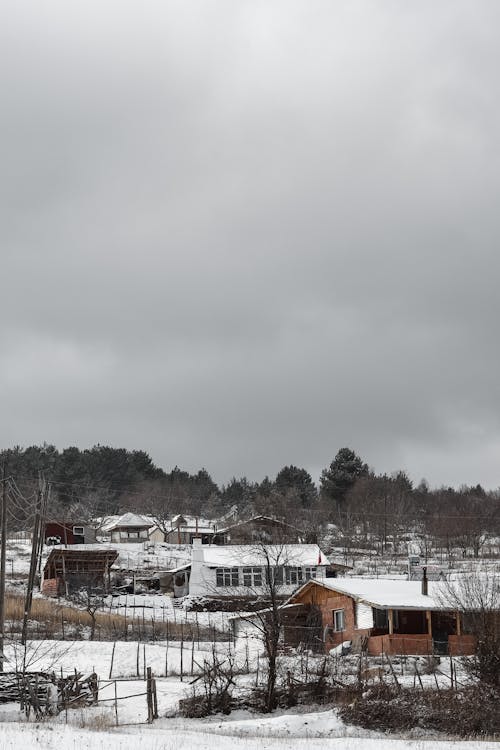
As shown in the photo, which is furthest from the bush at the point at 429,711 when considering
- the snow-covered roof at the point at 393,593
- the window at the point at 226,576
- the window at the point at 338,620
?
the window at the point at 226,576

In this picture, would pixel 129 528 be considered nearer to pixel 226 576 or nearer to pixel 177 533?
pixel 177 533

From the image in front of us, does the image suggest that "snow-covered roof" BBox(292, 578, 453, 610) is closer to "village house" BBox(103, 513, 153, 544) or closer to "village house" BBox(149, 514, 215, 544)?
"village house" BBox(149, 514, 215, 544)

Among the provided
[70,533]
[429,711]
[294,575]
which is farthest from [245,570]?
[429,711]

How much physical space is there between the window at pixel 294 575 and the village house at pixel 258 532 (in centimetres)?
Result: 1988

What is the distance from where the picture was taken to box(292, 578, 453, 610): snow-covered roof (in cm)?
4672

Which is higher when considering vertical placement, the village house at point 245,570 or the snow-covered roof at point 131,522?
the snow-covered roof at point 131,522

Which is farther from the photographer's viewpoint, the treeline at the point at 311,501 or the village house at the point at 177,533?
the treeline at the point at 311,501

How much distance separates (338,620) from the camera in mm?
52656

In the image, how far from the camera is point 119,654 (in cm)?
4588

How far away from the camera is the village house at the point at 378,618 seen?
149ft

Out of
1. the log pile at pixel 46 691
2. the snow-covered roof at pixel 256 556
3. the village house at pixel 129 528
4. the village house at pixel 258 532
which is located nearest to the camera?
the log pile at pixel 46 691

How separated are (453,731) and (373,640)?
57.1 ft

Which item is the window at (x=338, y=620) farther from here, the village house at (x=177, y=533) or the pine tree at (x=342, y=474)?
the pine tree at (x=342, y=474)

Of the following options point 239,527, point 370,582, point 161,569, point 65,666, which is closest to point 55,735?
point 65,666
